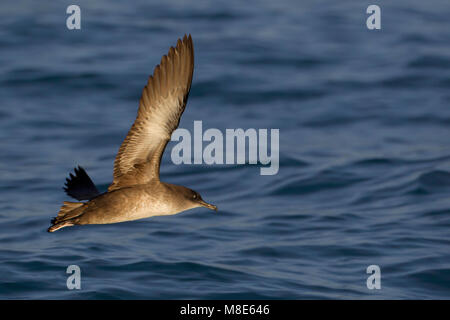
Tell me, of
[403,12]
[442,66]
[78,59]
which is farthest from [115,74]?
[403,12]

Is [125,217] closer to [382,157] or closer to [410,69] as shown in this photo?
[382,157]

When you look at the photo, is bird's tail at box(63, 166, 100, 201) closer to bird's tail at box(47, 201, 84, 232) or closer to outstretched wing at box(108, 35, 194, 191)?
bird's tail at box(47, 201, 84, 232)

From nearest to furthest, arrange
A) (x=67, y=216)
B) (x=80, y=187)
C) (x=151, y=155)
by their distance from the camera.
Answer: (x=67, y=216) → (x=151, y=155) → (x=80, y=187)

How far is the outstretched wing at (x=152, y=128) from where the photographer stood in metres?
7.96

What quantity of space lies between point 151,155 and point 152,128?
26 cm

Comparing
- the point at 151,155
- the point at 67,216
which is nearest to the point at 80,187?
the point at 67,216

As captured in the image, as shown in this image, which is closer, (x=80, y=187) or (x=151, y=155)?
(x=151, y=155)

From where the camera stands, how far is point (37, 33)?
20.0m

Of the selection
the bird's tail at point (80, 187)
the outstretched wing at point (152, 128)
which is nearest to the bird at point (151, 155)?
the outstretched wing at point (152, 128)

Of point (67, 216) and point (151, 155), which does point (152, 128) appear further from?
point (67, 216)

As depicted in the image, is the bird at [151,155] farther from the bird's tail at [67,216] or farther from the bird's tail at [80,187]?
the bird's tail at [80,187]

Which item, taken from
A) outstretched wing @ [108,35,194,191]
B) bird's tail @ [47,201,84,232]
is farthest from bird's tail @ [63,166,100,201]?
outstretched wing @ [108,35,194,191]

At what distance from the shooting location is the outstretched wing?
26.1 feet

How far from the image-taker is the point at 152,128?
8047mm
